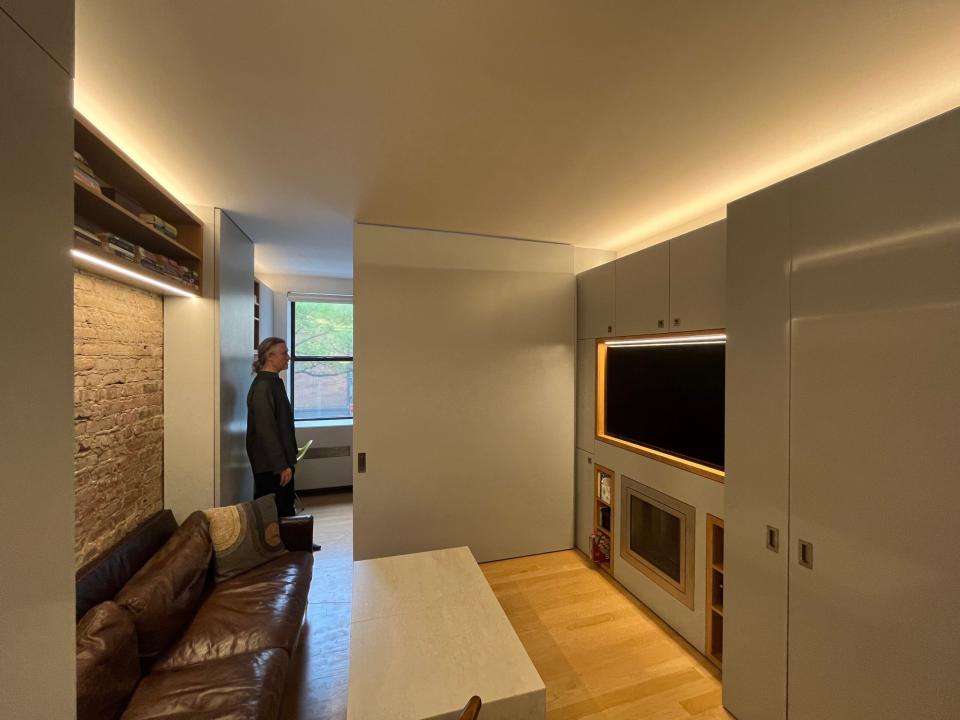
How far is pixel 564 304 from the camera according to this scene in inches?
127

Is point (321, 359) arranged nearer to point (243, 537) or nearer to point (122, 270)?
point (243, 537)

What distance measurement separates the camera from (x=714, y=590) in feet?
6.63

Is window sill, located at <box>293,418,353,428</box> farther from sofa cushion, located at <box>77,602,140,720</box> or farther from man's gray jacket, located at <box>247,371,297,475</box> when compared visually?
sofa cushion, located at <box>77,602,140,720</box>

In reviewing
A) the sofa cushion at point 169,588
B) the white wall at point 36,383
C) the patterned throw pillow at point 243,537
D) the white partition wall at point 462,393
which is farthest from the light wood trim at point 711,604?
the sofa cushion at point 169,588

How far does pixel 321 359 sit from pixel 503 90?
442 centimetres

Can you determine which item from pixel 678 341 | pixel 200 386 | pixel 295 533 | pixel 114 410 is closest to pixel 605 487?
pixel 678 341

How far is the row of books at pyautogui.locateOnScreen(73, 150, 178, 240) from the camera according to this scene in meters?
1.37

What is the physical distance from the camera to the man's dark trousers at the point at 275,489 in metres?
2.82

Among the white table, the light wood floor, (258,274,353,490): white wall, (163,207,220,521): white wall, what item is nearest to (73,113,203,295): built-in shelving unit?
(163,207,220,521): white wall

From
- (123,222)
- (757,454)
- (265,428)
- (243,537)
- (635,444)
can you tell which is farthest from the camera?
(265,428)

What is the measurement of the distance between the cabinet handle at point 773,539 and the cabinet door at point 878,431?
0.06 meters

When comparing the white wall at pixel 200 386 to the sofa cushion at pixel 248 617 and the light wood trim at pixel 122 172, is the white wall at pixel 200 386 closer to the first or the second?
the light wood trim at pixel 122 172

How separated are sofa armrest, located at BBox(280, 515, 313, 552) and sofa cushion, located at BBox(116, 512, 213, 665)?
42 centimetres

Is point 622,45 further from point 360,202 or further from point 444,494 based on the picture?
point 444,494
